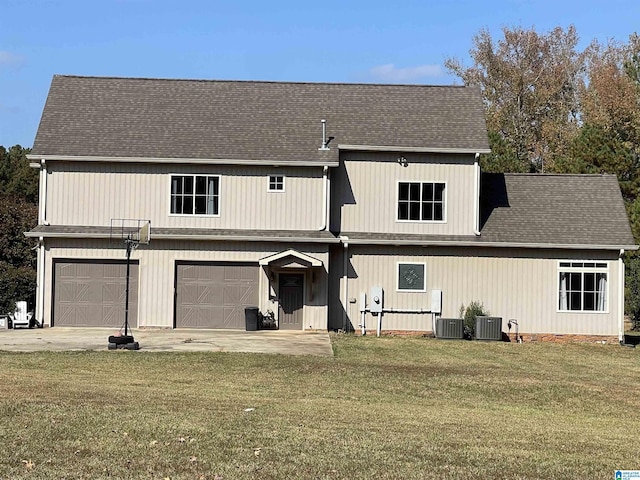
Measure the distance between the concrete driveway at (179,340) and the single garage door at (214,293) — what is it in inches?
22.7

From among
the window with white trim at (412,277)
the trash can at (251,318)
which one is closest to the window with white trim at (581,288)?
the window with white trim at (412,277)

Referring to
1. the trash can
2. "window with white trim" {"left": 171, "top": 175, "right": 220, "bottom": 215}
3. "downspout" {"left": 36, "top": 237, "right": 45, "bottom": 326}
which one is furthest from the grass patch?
"downspout" {"left": 36, "top": 237, "right": 45, "bottom": 326}

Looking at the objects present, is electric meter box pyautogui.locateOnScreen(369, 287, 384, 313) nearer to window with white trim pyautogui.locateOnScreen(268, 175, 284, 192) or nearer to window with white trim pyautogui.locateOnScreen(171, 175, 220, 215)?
window with white trim pyautogui.locateOnScreen(268, 175, 284, 192)

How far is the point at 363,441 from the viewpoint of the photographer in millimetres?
10773

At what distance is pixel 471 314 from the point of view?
2816cm

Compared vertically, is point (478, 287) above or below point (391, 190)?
below

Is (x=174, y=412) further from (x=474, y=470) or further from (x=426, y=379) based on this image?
(x=426, y=379)

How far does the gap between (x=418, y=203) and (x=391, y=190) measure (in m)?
0.92

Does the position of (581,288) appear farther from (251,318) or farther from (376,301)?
(251,318)

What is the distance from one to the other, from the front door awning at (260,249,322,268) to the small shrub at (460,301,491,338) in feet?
15.5

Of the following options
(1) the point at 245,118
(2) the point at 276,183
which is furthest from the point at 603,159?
(2) the point at 276,183

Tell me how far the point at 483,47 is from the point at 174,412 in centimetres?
4686

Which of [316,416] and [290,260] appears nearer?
[316,416]

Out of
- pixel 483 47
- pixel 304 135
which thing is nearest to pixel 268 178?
pixel 304 135
